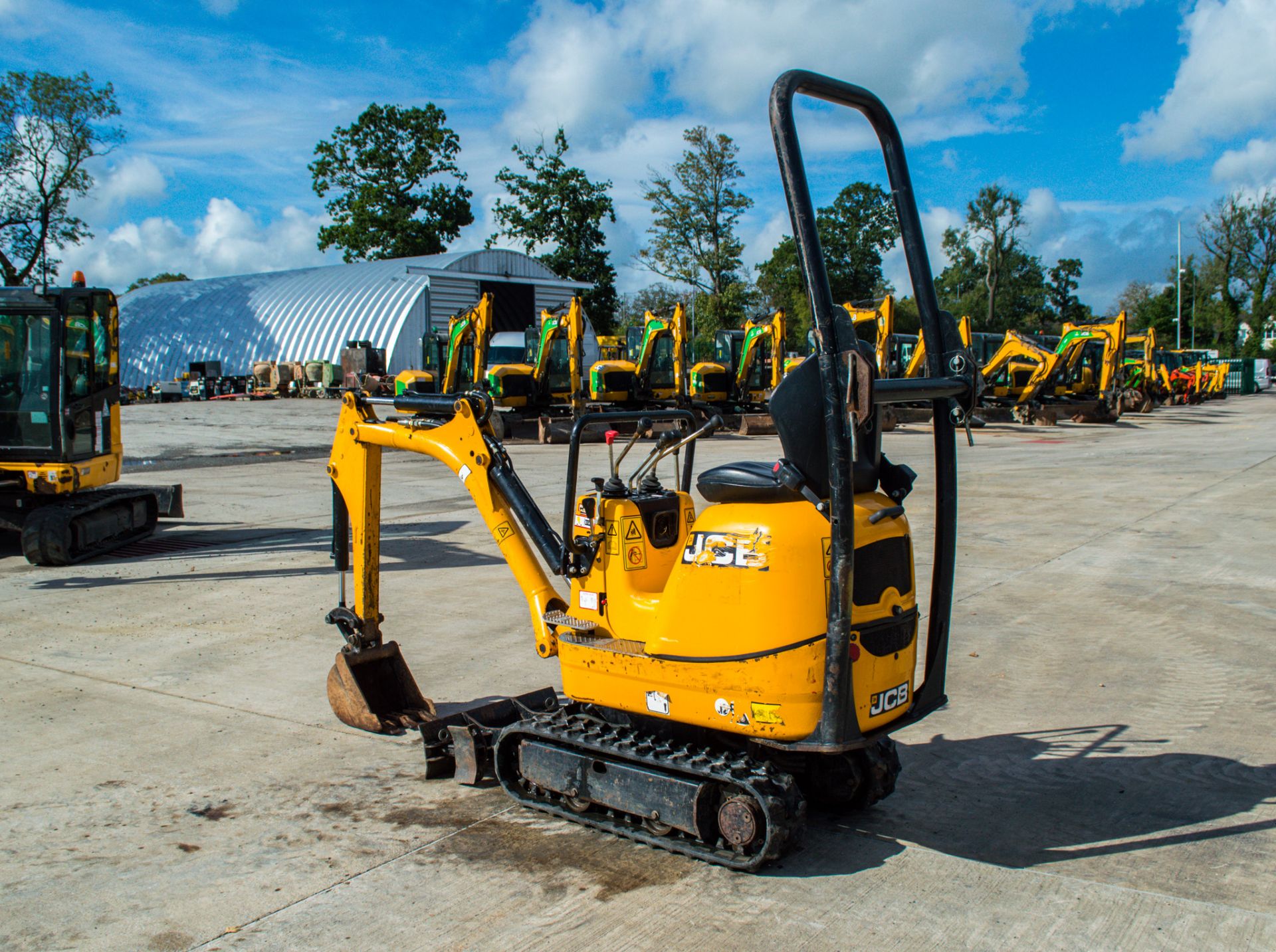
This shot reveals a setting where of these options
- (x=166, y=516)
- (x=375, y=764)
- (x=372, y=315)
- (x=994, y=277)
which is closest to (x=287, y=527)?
(x=166, y=516)

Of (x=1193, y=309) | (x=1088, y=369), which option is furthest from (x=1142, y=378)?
(x=1193, y=309)

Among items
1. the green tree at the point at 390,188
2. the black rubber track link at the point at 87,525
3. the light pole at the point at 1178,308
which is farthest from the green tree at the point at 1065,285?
the black rubber track link at the point at 87,525

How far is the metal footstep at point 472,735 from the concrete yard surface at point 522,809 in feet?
0.34

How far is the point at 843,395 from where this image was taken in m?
3.36

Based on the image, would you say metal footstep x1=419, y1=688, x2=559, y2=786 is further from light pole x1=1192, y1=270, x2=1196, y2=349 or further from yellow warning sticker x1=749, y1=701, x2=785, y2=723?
light pole x1=1192, y1=270, x2=1196, y2=349

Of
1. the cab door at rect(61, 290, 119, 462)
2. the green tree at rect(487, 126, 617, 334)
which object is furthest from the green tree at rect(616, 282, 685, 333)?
the cab door at rect(61, 290, 119, 462)

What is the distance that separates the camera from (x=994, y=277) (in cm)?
7694

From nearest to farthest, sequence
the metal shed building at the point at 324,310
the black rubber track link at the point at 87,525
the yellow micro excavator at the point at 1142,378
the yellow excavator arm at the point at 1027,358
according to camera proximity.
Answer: the black rubber track link at the point at 87,525 < the yellow excavator arm at the point at 1027,358 < the yellow micro excavator at the point at 1142,378 < the metal shed building at the point at 324,310

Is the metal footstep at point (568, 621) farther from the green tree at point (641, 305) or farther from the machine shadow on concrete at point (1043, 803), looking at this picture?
the green tree at point (641, 305)

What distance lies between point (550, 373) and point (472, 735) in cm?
2275

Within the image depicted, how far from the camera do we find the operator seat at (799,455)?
11.5ft

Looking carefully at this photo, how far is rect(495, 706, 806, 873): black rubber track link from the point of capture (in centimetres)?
378

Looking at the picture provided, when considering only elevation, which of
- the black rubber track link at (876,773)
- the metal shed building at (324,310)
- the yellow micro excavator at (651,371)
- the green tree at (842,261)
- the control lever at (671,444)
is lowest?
the black rubber track link at (876,773)

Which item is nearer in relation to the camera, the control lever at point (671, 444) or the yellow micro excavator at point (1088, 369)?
the control lever at point (671, 444)
